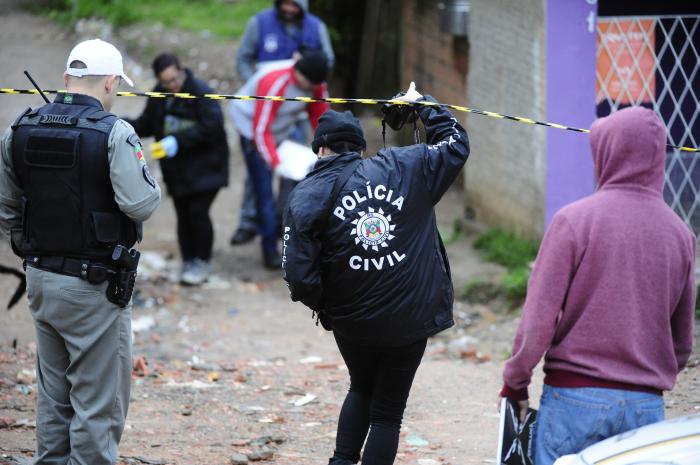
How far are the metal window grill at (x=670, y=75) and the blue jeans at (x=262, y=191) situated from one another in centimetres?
300

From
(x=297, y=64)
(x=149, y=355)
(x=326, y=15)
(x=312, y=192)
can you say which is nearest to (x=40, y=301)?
(x=312, y=192)

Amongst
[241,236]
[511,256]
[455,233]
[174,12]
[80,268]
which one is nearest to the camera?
[80,268]

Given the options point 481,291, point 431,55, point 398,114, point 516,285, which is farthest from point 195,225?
point 398,114

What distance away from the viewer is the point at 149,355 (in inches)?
286

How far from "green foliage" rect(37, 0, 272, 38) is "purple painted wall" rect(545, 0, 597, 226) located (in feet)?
23.2

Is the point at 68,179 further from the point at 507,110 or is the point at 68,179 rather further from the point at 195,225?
the point at 507,110

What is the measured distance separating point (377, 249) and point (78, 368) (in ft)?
4.29

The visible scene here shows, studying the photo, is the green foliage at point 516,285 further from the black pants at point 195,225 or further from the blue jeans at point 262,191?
the black pants at point 195,225

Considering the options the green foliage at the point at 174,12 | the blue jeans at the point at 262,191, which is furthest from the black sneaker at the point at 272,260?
the green foliage at the point at 174,12

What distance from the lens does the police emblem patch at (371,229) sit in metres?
4.03

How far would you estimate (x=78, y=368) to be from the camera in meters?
4.19

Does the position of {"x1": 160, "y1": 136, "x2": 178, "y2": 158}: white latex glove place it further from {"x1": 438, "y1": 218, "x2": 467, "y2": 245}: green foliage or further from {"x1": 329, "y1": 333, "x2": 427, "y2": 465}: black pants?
{"x1": 329, "y1": 333, "x2": 427, "y2": 465}: black pants

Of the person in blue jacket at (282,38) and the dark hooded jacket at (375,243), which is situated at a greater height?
the person in blue jacket at (282,38)

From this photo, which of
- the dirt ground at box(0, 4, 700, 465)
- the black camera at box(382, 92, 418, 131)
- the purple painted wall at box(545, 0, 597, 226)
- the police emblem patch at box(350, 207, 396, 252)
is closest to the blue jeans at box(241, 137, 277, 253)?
the dirt ground at box(0, 4, 700, 465)
